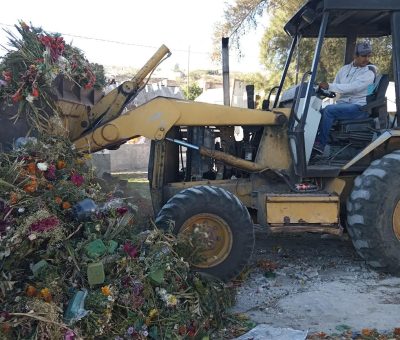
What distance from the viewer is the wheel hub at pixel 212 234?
17.3 feet

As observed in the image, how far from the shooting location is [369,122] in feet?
20.3

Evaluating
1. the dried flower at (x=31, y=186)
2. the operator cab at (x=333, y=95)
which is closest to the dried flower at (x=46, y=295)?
the dried flower at (x=31, y=186)

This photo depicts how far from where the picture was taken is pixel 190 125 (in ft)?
19.6

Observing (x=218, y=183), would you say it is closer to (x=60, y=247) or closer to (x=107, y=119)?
(x=107, y=119)

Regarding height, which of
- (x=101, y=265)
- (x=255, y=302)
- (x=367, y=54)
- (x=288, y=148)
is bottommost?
(x=255, y=302)

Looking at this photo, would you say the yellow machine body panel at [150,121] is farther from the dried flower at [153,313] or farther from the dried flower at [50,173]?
the dried flower at [153,313]

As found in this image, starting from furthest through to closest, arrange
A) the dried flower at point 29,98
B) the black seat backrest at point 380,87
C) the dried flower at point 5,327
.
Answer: the black seat backrest at point 380,87, the dried flower at point 29,98, the dried flower at point 5,327

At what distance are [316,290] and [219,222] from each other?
1.11 m

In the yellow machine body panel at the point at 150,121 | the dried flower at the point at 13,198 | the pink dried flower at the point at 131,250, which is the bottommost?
the pink dried flower at the point at 131,250

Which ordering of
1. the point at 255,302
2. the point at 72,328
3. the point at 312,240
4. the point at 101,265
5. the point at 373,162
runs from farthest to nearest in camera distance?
the point at 312,240, the point at 373,162, the point at 255,302, the point at 101,265, the point at 72,328

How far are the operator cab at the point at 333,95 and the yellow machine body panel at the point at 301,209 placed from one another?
317 mm

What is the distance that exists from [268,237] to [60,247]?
153 inches

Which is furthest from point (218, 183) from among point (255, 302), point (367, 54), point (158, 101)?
point (367, 54)

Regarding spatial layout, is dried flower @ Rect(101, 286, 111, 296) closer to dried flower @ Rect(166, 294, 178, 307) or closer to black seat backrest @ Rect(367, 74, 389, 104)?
dried flower @ Rect(166, 294, 178, 307)
